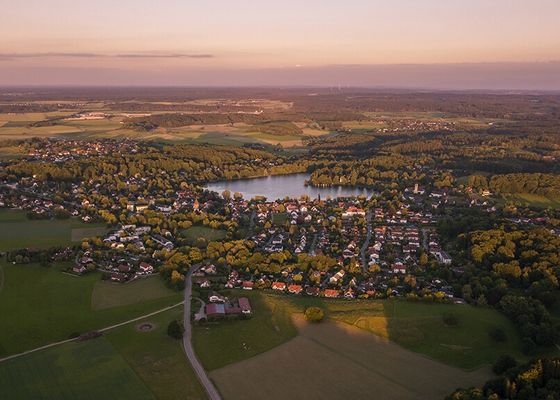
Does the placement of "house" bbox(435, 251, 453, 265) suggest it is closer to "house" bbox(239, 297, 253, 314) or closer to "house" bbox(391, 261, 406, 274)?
"house" bbox(391, 261, 406, 274)

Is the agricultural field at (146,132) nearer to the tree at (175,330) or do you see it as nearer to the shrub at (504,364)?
the tree at (175,330)

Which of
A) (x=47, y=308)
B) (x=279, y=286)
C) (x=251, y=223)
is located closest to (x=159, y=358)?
(x=47, y=308)

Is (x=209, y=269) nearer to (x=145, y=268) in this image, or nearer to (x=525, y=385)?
(x=145, y=268)

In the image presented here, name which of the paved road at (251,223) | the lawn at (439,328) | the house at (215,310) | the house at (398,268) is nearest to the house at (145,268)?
the house at (215,310)

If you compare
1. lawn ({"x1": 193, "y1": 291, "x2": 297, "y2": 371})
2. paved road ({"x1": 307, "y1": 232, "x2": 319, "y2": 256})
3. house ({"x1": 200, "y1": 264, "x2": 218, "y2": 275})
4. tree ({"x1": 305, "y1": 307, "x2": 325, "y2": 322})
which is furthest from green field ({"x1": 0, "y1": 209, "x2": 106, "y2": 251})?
tree ({"x1": 305, "y1": 307, "x2": 325, "y2": 322})

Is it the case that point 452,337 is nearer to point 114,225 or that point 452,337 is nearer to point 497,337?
point 497,337

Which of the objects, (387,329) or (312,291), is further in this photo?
(312,291)
